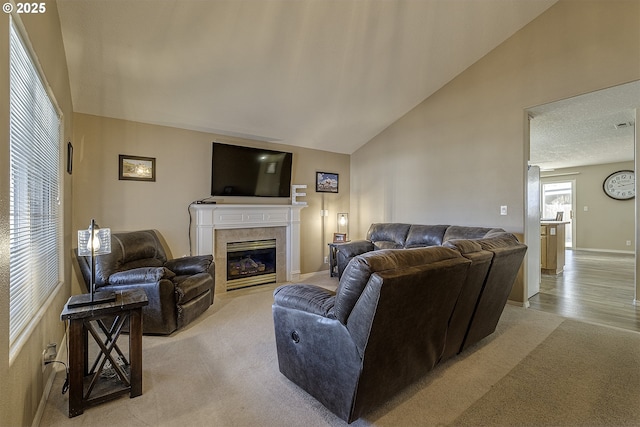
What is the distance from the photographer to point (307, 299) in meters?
1.93

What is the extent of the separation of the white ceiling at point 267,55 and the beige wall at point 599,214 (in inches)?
269

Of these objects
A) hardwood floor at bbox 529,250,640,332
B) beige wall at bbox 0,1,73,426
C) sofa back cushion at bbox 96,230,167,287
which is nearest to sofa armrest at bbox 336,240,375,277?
hardwood floor at bbox 529,250,640,332

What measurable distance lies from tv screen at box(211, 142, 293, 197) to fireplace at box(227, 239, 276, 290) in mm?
828

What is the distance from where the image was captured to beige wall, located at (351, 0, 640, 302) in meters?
3.24

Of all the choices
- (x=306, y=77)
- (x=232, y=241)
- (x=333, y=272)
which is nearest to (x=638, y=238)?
(x=333, y=272)

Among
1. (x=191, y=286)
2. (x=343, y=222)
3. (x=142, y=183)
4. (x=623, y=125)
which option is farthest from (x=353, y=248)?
(x=623, y=125)

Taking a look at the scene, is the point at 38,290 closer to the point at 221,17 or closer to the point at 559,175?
the point at 221,17

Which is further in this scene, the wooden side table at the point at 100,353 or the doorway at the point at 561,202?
the doorway at the point at 561,202

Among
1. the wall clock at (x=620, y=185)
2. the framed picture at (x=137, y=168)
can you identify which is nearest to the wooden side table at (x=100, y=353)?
the framed picture at (x=137, y=168)

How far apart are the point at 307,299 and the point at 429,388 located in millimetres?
1073

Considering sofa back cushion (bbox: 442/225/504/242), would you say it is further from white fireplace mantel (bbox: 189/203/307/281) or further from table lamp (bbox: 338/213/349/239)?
white fireplace mantel (bbox: 189/203/307/281)

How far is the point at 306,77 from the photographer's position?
3838mm

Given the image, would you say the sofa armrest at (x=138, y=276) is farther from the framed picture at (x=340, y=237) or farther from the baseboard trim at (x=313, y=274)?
the framed picture at (x=340, y=237)

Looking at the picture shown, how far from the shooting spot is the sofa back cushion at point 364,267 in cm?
150
